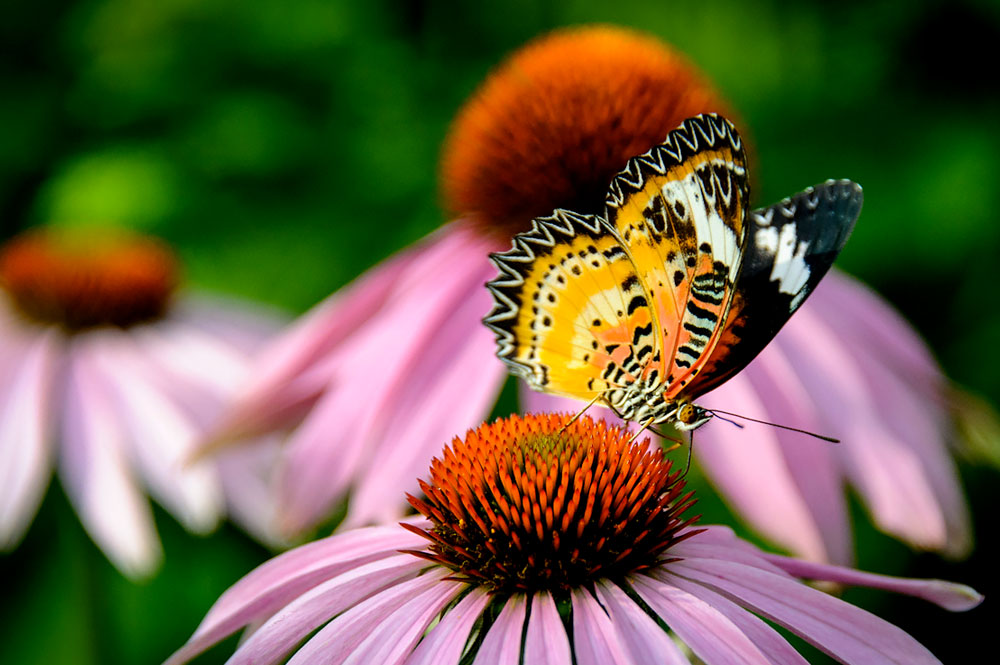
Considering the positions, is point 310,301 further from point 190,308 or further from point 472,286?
point 472,286

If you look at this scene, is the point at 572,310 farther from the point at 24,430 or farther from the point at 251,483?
the point at 24,430

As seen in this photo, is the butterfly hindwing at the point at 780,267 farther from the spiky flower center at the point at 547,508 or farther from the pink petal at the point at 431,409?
the pink petal at the point at 431,409

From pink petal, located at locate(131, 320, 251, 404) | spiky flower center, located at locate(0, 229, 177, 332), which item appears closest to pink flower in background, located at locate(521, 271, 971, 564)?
pink petal, located at locate(131, 320, 251, 404)

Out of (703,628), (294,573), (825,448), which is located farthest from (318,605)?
(825,448)

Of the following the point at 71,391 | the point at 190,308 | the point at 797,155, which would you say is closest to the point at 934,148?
the point at 797,155

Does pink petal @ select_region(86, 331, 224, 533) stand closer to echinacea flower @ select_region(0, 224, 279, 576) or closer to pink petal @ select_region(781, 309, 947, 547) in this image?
echinacea flower @ select_region(0, 224, 279, 576)

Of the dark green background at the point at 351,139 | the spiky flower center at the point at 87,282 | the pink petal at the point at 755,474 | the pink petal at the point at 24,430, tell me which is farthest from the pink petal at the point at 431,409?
the spiky flower center at the point at 87,282
